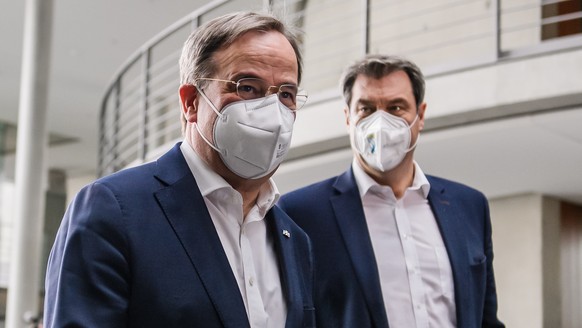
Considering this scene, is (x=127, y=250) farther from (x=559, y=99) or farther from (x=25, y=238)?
(x=25, y=238)

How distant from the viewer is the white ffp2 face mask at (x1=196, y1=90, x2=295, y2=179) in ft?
7.73

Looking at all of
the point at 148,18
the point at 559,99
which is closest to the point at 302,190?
the point at 559,99

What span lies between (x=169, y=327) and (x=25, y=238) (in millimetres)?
8482

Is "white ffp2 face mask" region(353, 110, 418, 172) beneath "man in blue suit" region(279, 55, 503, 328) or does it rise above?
above

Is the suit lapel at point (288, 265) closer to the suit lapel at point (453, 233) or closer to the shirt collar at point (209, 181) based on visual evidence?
the shirt collar at point (209, 181)

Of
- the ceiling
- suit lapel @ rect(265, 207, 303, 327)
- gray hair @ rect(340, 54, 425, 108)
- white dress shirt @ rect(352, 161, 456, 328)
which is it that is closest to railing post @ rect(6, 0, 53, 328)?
the ceiling

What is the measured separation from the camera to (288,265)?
7.99ft

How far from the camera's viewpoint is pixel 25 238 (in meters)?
10.2

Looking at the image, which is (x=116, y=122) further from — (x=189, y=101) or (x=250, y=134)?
(x=250, y=134)

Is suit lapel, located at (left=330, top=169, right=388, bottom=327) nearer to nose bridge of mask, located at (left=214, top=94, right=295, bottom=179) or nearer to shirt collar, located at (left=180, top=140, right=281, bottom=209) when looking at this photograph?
shirt collar, located at (left=180, top=140, right=281, bottom=209)

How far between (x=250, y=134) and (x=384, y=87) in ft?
5.11

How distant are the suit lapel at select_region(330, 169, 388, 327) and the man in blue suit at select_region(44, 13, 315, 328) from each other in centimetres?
83

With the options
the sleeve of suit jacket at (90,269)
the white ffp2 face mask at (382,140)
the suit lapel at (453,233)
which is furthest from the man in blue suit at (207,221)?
the white ffp2 face mask at (382,140)

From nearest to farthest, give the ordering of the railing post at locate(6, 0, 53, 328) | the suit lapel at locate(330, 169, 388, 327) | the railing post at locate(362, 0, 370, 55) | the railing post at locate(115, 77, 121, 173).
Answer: the suit lapel at locate(330, 169, 388, 327), the railing post at locate(362, 0, 370, 55), the railing post at locate(6, 0, 53, 328), the railing post at locate(115, 77, 121, 173)
